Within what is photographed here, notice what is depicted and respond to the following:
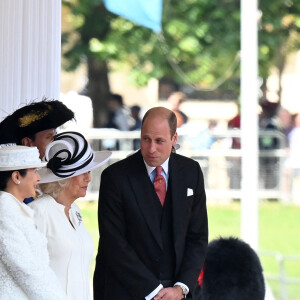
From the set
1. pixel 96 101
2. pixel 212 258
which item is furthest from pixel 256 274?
pixel 96 101

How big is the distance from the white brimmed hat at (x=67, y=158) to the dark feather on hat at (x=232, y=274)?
0.98 meters

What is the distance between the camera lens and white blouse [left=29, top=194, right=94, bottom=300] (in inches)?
196

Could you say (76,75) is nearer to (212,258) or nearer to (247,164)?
(247,164)

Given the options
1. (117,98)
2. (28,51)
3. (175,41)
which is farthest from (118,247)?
(175,41)

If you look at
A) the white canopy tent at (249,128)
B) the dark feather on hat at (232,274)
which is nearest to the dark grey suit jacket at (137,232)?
the dark feather on hat at (232,274)

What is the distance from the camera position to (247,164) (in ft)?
37.9

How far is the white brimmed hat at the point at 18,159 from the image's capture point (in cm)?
463

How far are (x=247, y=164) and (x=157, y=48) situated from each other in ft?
26.6

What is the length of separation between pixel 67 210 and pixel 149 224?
1.70 ft

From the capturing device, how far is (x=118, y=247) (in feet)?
18.0

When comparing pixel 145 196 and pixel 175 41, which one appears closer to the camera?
pixel 145 196

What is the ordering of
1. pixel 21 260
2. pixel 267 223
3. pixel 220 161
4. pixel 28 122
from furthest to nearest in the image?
pixel 267 223 → pixel 220 161 → pixel 28 122 → pixel 21 260

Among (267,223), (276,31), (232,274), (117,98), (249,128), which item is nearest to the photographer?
(232,274)

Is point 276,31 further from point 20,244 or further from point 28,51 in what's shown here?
point 20,244
